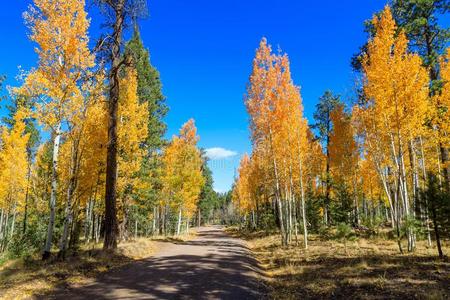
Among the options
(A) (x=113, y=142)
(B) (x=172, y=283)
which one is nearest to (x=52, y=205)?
(A) (x=113, y=142)

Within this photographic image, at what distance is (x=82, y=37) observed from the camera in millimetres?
11508

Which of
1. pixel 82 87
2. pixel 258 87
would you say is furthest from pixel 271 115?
pixel 82 87

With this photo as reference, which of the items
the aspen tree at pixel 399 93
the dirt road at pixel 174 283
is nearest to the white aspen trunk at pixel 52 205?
the dirt road at pixel 174 283

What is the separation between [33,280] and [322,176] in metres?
26.7

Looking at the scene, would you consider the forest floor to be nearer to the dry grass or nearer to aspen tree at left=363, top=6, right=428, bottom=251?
aspen tree at left=363, top=6, right=428, bottom=251

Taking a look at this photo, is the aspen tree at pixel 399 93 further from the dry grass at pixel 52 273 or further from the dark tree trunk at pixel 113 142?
the dry grass at pixel 52 273

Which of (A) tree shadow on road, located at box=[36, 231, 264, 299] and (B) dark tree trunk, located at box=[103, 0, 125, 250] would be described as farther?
(B) dark tree trunk, located at box=[103, 0, 125, 250]

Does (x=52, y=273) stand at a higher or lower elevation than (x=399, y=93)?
lower

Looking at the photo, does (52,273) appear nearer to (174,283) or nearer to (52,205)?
(52,205)

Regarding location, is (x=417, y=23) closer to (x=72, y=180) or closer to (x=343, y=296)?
(x=343, y=296)

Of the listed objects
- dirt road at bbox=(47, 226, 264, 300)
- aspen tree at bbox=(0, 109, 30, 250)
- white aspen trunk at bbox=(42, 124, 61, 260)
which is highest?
aspen tree at bbox=(0, 109, 30, 250)

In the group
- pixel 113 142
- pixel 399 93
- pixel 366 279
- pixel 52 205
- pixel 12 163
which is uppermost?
pixel 399 93

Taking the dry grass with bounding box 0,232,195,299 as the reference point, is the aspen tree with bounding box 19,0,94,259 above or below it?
above

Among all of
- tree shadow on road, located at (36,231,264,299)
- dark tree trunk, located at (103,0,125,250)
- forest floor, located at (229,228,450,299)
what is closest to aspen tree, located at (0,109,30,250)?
→ dark tree trunk, located at (103,0,125,250)
